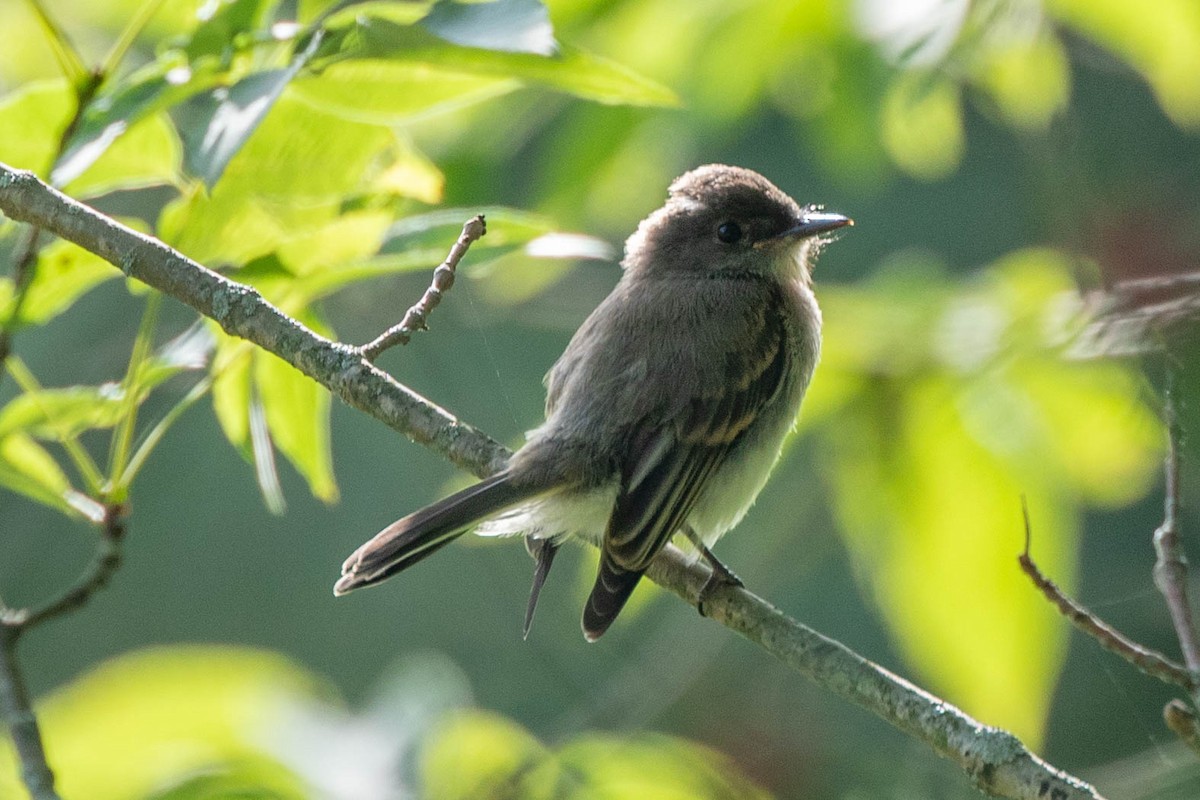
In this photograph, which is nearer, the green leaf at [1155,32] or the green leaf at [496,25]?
the green leaf at [496,25]

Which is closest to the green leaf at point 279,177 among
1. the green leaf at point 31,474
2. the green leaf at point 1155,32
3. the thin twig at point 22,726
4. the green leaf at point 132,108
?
the green leaf at point 132,108

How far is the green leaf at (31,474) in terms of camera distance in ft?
6.81

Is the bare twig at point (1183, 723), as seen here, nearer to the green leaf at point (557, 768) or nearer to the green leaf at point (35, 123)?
the green leaf at point (557, 768)

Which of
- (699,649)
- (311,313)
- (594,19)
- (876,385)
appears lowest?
(699,649)

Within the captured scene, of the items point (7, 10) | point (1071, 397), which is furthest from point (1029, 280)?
point (7, 10)

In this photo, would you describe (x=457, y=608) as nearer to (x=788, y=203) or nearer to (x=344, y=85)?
(x=788, y=203)

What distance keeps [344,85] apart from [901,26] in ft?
4.41

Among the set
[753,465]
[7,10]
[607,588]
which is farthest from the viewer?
[7,10]

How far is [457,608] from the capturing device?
6961 millimetres

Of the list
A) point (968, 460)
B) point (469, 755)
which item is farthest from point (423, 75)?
point (968, 460)

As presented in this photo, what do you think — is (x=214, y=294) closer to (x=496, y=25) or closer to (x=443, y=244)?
(x=443, y=244)

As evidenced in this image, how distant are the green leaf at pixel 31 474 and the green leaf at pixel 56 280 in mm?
207

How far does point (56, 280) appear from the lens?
7.27 feet

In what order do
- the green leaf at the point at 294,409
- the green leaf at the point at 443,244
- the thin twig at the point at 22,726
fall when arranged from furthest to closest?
the green leaf at the point at 294,409 < the green leaf at the point at 443,244 < the thin twig at the point at 22,726
